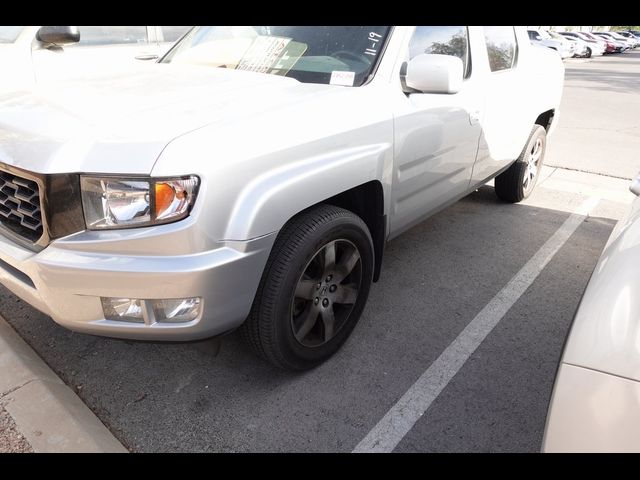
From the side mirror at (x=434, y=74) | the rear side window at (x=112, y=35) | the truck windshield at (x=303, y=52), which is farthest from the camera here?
the rear side window at (x=112, y=35)

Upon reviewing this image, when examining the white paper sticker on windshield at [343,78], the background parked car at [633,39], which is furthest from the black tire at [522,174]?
the background parked car at [633,39]

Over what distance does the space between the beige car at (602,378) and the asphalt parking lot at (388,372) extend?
3.03 feet

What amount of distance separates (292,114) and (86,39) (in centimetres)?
379

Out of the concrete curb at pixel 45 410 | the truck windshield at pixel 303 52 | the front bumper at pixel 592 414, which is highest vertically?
the truck windshield at pixel 303 52

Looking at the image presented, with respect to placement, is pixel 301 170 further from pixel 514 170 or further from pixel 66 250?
pixel 514 170

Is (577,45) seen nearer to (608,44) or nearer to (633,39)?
(608,44)

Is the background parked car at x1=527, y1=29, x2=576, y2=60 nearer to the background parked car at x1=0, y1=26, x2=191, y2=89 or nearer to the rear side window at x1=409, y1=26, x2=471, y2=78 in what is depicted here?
the background parked car at x1=0, y1=26, x2=191, y2=89

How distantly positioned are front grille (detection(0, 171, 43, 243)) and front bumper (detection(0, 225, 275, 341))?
0.08m

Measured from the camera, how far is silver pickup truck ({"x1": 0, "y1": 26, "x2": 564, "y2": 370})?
5.86ft

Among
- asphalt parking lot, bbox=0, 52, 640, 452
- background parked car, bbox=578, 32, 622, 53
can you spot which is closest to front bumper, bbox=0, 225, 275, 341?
asphalt parking lot, bbox=0, 52, 640, 452

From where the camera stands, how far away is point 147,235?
178 cm

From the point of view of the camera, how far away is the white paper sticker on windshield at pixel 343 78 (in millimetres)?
2537

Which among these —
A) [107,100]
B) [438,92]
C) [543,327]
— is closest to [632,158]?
[543,327]

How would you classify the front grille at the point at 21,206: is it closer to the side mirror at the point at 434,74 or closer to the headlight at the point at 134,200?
the headlight at the point at 134,200
